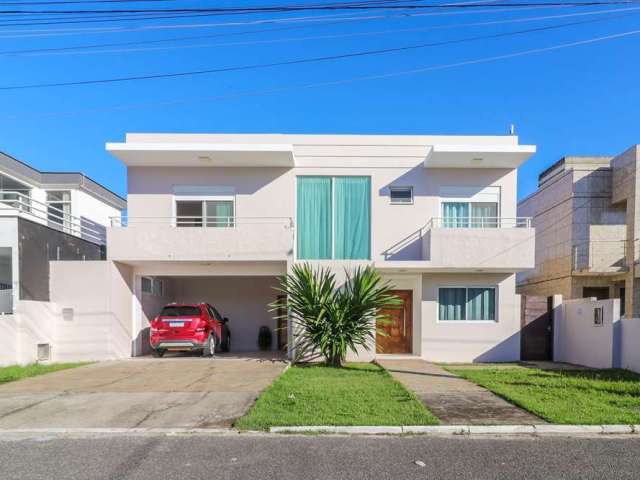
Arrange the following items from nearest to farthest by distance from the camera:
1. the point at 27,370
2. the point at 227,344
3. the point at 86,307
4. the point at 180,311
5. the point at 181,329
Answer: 1. the point at 27,370
2. the point at 86,307
3. the point at 181,329
4. the point at 180,311
5. the point at 227,344

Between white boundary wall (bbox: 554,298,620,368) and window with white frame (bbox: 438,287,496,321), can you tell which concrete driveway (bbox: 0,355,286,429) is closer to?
window with white frame (bbox: 438,287,496,321)

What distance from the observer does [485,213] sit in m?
13.2

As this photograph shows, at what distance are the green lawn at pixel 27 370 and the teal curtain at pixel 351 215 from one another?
7829 mm

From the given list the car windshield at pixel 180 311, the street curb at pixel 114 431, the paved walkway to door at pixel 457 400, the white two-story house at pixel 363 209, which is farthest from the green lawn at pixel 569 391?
the car windshield at pixel 180 311

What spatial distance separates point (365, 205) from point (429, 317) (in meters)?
3.85

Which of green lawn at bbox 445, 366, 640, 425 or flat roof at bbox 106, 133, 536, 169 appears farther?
flat roof at bbox 106, 133, 536, 169

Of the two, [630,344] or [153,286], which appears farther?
[153,286]

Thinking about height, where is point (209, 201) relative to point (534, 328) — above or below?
above

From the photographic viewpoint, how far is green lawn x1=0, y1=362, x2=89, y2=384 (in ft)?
29.4

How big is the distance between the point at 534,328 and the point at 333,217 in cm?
681

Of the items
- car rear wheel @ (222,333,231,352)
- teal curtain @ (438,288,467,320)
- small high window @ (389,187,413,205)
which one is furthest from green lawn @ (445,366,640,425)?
car rear wheel @ (222,333,231,352)

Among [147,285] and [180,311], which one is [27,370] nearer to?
[180,311]

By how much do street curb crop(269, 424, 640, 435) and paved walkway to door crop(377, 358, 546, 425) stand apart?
17 centimetres

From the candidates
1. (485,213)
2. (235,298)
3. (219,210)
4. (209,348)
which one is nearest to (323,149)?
(219,210)
